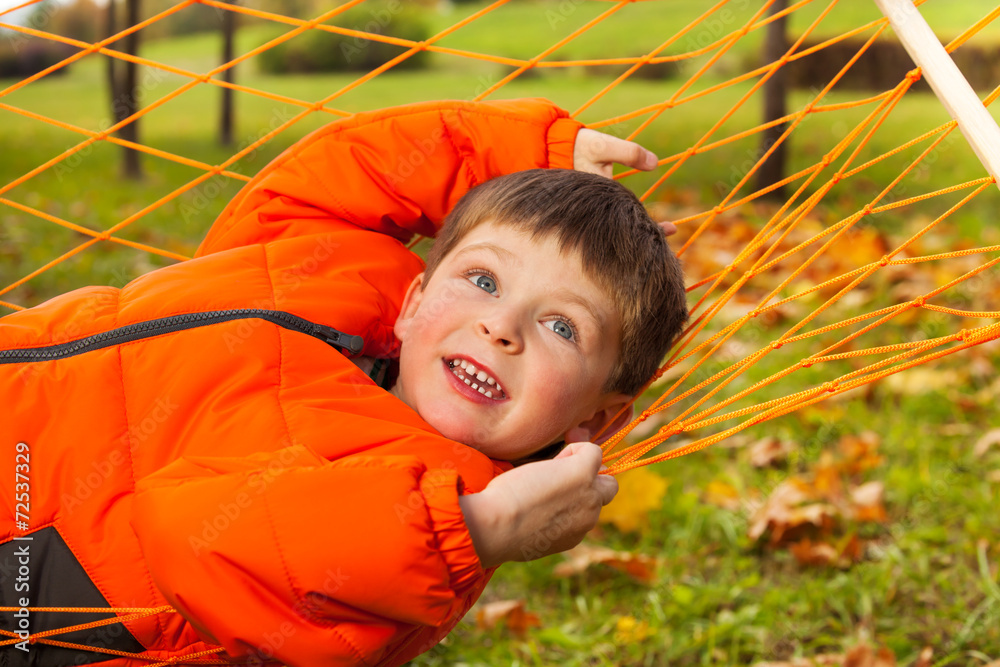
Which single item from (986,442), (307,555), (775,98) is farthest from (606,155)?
(775,98)

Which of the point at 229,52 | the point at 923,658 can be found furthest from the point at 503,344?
the point at 229,52

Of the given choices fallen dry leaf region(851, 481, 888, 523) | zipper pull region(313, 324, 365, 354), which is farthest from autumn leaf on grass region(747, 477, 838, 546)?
zipper pull region(313, 324, 365, 354)

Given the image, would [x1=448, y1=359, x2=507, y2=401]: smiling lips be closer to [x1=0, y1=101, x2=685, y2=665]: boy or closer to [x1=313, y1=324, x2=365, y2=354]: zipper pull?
[x1=0, y1=101, x2=685, y2=665]: boy

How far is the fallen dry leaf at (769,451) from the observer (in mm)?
2326

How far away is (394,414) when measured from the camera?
4.01 ft

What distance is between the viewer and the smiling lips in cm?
127

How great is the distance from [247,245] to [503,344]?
1.75ft

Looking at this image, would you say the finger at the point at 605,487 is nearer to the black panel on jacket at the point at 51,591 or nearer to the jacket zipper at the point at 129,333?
the jacket zipper at the point at 129,333

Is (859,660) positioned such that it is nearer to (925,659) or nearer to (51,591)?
(925,659)

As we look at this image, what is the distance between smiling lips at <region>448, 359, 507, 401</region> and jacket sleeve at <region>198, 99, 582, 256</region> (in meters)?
0.43

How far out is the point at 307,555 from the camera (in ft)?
3.10

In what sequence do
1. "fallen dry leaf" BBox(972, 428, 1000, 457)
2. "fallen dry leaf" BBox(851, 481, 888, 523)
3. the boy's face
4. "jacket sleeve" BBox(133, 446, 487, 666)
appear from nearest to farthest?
"jacket sleeve" BBox(133, 446, 487, 666)
the boy's face
"fallen dry leaf" BBox(851, 481, 888, 523)
"fallen dry leaf" BBox(972, 428, 1000, 457)

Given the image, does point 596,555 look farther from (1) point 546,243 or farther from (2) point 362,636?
(2) point 362,636

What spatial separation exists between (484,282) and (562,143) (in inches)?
17.0
